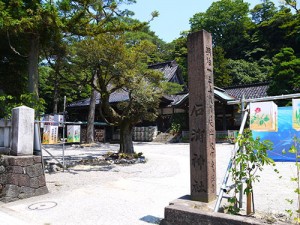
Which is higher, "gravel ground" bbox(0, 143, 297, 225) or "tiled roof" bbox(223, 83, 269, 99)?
"tiled roof" bbox(223, 83, 269, 99)

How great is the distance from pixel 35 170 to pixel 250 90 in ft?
76.0

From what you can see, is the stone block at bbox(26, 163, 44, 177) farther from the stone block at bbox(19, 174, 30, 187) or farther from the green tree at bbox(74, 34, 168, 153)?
the green tree at bbox(74, 34, 168, 153)

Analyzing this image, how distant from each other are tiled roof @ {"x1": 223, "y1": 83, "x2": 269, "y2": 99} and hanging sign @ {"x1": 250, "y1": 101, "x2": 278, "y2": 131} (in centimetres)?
2134

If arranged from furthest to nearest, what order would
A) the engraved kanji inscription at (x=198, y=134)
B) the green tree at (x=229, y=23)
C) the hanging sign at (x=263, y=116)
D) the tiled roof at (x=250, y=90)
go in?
the green tree at (x=229, y=23) → the tiled roof at (x=250, y=90) → the engraved kanji inscription at (x=198, y=134) → the hanging sign at (x=263, y=116)

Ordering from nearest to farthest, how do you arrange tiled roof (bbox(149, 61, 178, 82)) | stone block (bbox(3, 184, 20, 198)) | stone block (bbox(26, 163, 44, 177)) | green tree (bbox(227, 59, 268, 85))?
1. stone block (bbox(3, 184, 20, 198))
2. stone block (bbox(26, 163, 44, 177))
3. tiled roof (bbox(149, 61, 178, 82))
4. green tree (bbox(227, 59, 268, 85))

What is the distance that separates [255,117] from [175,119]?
72.7 ft

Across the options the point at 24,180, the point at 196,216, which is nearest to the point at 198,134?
the point at 196,216

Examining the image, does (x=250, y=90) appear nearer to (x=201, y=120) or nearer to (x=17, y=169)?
(x=201, y=120)

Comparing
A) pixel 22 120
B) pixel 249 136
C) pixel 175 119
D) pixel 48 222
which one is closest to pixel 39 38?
pixel 22 120

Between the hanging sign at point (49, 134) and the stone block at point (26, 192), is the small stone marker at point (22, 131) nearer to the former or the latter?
the stone block at point (26, 192)

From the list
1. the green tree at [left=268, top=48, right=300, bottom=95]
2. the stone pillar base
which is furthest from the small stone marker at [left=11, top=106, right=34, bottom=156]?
the green tree at [left=268, top=48, right=300, bottom=95]

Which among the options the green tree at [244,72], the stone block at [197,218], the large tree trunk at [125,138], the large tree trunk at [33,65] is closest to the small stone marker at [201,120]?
the stone block at [197,218]

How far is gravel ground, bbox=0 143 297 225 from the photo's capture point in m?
4.92

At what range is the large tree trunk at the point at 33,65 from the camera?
10.1 m
